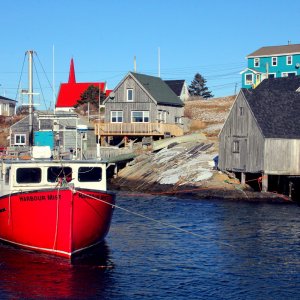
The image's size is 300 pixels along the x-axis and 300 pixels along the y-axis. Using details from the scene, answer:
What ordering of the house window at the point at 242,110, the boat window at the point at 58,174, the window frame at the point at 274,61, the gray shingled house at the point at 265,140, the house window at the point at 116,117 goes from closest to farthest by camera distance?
the boat window at the point at 58,174
the gray shingled house at the point at 265,140
the house window at the point at 242,110
the house window at the point at 116,117
the window frame at the point at 274,61

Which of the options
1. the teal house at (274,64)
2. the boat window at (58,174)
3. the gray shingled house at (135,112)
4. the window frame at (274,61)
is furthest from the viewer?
the window frame at (274,61)

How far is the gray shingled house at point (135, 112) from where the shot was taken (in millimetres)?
73812

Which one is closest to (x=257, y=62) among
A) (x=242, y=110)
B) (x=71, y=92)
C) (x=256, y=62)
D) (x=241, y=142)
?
(x=256, y=62)

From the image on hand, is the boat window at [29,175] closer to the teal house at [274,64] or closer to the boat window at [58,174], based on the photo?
the boat window at [58,174]

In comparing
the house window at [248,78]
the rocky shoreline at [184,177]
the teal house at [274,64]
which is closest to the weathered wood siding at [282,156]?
the rocky shoreline at [184,177]

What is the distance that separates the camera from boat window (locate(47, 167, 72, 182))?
29194 millimetres

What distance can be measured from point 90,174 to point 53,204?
3811mm

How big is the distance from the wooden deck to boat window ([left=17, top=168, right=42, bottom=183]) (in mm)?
42995

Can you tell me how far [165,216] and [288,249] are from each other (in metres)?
12.6

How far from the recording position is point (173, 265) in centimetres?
2789

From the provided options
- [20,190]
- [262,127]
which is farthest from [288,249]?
[262,127]

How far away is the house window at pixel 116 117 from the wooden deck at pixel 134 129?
1.14 meters

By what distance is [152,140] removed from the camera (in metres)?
73.2

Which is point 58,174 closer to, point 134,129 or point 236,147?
point 236,147
